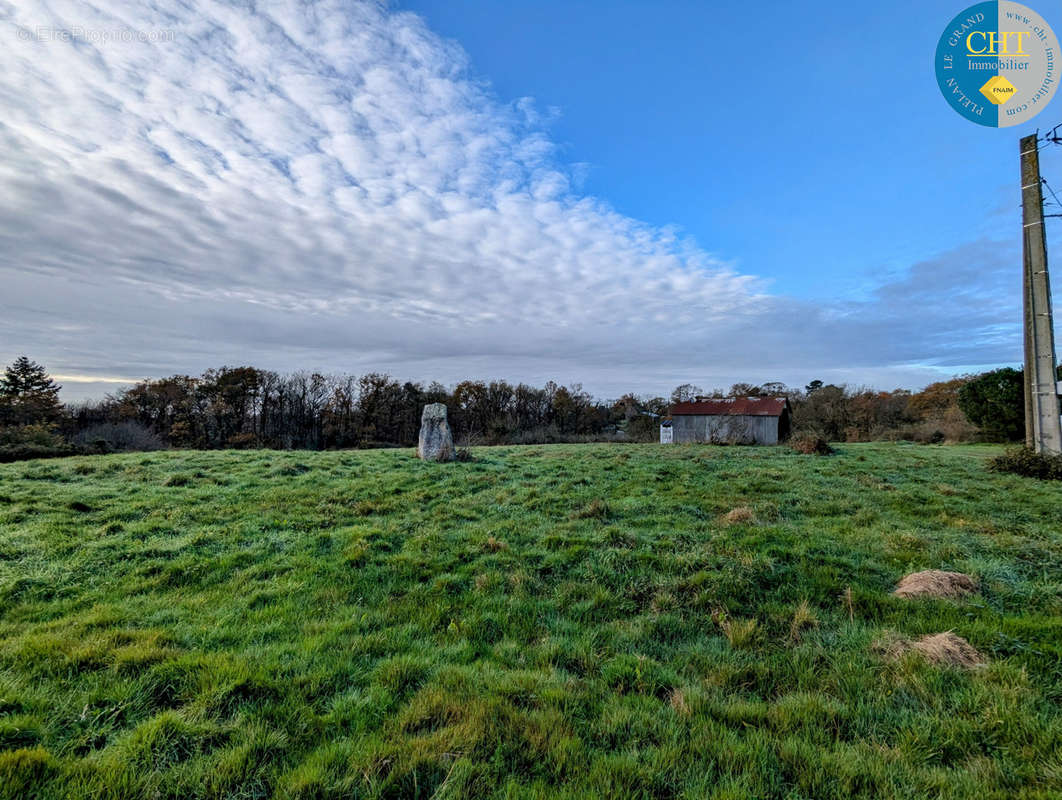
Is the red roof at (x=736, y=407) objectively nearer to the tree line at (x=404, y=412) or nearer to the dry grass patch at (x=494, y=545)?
the tree line at (x=404, y=412)

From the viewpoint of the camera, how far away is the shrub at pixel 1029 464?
12705 millimetres

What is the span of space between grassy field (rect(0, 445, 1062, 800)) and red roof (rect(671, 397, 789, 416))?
25.1m

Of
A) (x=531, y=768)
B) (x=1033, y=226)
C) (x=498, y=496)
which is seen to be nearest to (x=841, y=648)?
(x=531, y=768)

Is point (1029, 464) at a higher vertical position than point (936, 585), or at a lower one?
higher

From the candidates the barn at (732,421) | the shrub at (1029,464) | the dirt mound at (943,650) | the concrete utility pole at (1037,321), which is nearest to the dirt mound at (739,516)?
the dirt mound at (943,650)

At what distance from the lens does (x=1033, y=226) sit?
13.8m

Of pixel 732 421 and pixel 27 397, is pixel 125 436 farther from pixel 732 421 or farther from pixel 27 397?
pixel 732 421

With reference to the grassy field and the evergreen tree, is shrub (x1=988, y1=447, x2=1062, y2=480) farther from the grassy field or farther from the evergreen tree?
the evergreen tree

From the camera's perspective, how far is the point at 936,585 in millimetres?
5121

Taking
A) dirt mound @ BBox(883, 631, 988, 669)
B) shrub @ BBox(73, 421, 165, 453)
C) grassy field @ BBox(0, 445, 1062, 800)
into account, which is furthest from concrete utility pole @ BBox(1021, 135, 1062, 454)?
shrub @ BBox(73, 421, 165, 453)

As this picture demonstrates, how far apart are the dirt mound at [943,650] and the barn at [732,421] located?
Answer: 94.4ft

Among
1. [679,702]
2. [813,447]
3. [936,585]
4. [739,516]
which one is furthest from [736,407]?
[679,702]

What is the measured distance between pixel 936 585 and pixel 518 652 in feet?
16.1

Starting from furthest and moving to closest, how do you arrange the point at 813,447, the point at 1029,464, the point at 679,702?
1. the point at 813,447
2. the point at 1029,464
3. the point at 679,702
